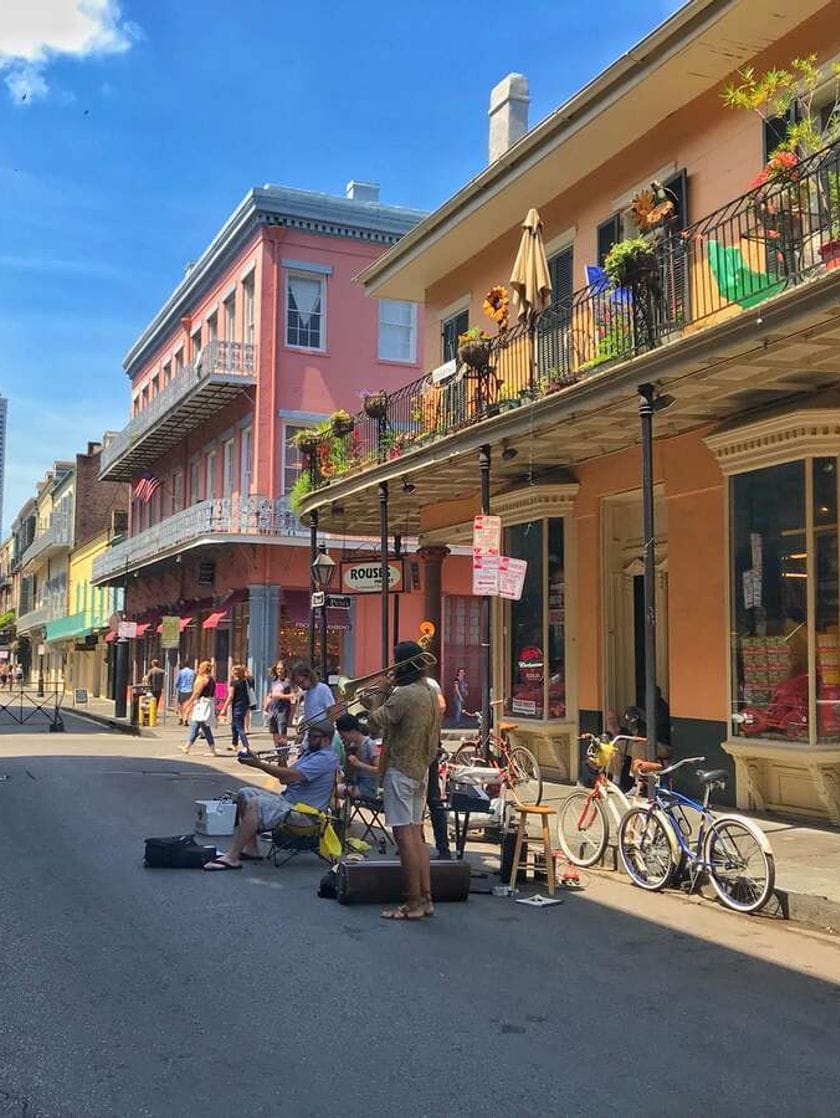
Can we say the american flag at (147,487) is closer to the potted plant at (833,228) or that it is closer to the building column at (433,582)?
the building column at (433,582)

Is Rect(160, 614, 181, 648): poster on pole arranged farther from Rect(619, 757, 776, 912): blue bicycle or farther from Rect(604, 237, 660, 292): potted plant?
Rect(619, 757, 776, 912): blue bicycle

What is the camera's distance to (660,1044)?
481cm

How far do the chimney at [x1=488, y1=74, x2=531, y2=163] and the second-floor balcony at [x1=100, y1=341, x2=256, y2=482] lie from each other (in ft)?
36.7

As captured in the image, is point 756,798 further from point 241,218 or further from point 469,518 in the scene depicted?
point 241,218

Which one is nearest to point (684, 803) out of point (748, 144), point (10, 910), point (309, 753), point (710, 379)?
point (309, 753)

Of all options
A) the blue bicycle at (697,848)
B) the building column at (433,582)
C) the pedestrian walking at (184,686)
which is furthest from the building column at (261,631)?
the blue bicycle at (697,848)

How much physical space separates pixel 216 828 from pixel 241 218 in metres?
22.2

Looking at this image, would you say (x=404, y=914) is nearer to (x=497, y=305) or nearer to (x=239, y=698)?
(x=497, y=305)

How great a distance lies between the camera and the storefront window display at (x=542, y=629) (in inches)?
573

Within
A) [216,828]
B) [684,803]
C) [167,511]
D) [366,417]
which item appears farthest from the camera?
[167,511]

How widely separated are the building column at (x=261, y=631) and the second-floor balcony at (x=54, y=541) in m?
32.0

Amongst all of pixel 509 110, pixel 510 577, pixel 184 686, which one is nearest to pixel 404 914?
pixel 510 577

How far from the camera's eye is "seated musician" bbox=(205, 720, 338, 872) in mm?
8750

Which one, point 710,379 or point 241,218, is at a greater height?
point 241,218
